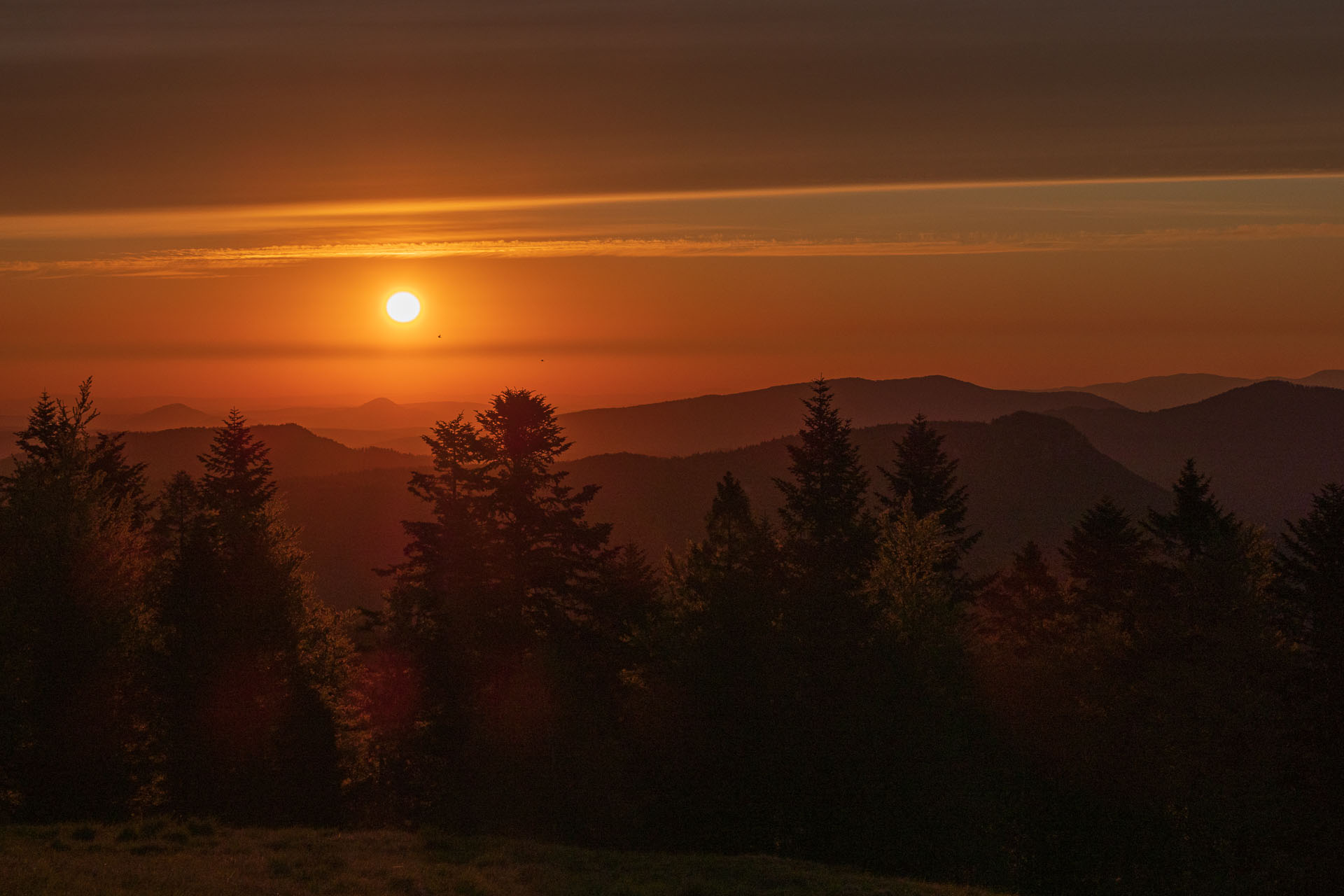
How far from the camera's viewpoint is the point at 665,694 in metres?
35.7

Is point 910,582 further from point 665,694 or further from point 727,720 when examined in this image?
point 665,694

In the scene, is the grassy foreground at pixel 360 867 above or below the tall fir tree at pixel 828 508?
below

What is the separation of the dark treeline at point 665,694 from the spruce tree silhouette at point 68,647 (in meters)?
0.09

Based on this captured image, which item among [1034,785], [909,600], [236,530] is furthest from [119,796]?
Answer: [1034,785]

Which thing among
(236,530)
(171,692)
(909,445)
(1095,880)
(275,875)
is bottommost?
(1095,880)

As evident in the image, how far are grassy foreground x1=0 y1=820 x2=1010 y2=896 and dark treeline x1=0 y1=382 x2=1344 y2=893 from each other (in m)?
7.44

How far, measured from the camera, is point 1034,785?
40219 millimetres

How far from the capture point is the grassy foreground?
1892cm

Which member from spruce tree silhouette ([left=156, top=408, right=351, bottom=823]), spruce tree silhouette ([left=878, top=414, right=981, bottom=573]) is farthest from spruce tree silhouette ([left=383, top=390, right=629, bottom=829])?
spruce tree silhouette ([left=878, top=414, right=981, bottom=573])

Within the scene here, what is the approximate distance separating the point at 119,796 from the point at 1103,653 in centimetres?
3472

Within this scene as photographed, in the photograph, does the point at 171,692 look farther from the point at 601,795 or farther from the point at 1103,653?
the point at 1103,653

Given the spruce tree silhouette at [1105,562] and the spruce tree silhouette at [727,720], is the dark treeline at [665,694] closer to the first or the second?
the spruce tree silhouette at [727,720]

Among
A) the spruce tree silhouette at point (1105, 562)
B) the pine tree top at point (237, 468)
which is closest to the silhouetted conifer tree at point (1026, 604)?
the spruce tree silhouette at point (1105, 562)

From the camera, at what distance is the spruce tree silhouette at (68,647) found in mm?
29234
